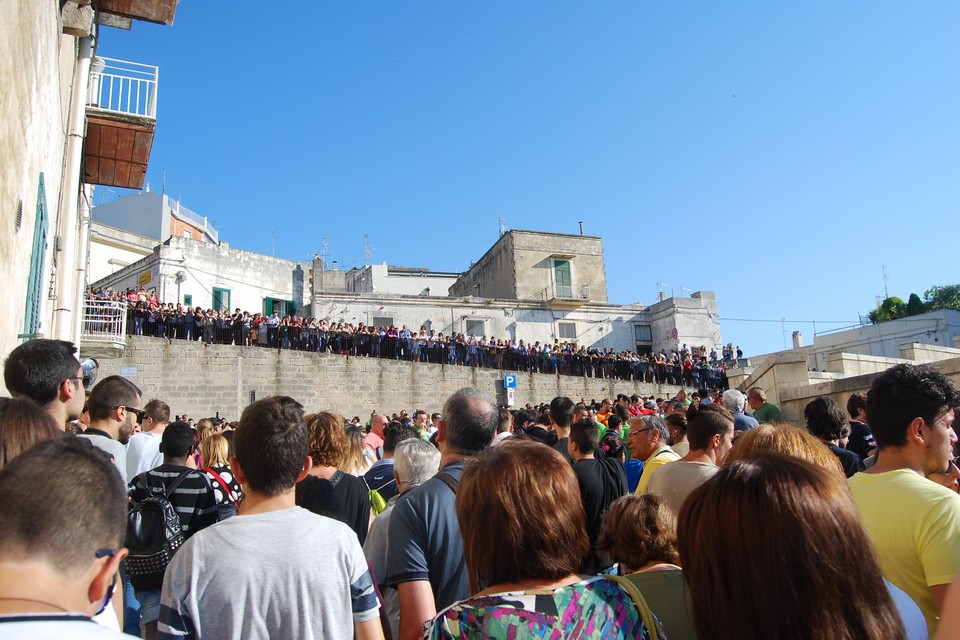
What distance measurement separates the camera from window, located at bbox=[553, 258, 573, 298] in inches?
1414

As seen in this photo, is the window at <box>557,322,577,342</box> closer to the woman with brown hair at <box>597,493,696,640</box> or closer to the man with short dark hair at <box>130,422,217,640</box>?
the man with short dark hair at <box>130,422,217,640</box>

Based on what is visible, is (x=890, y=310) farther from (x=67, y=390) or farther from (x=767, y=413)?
(x=67, y=390)

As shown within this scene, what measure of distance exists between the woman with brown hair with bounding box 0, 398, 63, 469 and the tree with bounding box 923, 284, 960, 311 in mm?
58083

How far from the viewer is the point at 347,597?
231 centimetres

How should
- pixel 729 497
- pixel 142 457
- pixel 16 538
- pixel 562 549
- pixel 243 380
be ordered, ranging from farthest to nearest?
pixel 243 380 → pixel 142 457 → pixel 562 549 → pixel 729 497 → pixel 16 538

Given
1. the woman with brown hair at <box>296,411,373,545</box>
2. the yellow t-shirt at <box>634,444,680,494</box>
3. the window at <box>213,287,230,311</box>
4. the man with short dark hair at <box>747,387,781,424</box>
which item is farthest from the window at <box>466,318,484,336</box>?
the woman with brown hair at <box>296,411,373,545</box>

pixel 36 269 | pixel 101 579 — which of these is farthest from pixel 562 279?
pixel 101 579

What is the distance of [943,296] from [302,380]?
167ft

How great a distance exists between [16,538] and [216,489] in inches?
103

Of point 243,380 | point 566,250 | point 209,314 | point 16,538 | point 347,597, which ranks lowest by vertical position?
point 347,597

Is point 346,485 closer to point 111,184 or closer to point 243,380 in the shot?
point 111,184

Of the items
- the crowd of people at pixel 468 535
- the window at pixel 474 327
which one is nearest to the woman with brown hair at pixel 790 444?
the crowd of people at pixel 468 535

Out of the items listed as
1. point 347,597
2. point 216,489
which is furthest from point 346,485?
point 347,597

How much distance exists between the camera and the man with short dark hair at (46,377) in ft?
10.8
